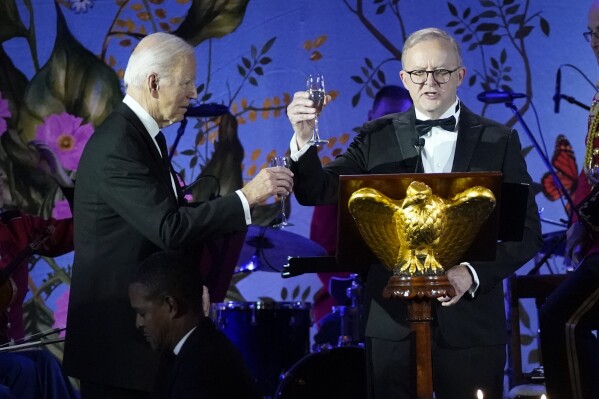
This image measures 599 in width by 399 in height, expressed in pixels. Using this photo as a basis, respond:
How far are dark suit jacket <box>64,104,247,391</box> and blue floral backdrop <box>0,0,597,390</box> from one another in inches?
126

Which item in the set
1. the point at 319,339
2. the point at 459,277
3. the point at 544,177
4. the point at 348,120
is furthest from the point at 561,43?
the point at 459,277

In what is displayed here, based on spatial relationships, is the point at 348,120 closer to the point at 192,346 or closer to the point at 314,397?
the point at 314,397

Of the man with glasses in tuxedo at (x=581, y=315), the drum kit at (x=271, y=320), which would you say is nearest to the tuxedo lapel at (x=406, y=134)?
the man with glasses in tuxedo at (x=581, y=315)

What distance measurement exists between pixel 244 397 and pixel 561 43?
421 cm

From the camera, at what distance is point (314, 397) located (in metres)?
4.92

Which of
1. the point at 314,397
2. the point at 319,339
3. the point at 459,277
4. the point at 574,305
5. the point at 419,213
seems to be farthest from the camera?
the point at 319,339

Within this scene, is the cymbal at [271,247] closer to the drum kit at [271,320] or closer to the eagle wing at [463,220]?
the drum kit at [271,320]

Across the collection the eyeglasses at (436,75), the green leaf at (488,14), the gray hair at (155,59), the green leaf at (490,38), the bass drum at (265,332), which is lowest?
the bass drum at (265,332)

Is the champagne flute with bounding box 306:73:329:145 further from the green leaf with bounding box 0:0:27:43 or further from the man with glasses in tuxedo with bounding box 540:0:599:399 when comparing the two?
the green leaf with bounding box 0:0:27:43

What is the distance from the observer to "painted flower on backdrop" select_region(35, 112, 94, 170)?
20.7ft

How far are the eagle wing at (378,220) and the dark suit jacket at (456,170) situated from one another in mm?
386

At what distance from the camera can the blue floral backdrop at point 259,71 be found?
247 inches

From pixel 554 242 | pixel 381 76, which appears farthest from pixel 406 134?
pixel 381 76

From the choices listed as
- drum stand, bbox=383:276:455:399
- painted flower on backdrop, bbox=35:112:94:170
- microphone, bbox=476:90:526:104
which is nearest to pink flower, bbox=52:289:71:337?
painted flower on backdrop, bbox=35:112:94:170
